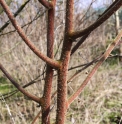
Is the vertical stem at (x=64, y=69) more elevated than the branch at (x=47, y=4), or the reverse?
the branch at (x=47, y=4)

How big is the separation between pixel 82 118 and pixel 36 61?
142 cm

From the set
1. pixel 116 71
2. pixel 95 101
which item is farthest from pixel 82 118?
pixel 116 71

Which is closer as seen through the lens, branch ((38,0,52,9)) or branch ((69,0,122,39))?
branch ((69,0,122,39))

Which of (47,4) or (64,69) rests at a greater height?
(47,4)

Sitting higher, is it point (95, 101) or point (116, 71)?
point (116, 71)

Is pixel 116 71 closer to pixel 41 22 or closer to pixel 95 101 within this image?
pixel 95 101

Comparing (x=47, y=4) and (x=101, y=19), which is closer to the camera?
(x=101, y=19)

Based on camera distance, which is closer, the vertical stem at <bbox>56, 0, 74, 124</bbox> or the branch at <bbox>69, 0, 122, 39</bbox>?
the branch at <bbox>69, 0, 122, 39</bbox>

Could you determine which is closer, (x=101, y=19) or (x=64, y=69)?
(x=101, y=19)

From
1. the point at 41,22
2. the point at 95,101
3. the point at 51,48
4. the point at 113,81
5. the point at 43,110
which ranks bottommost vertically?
the point at 43,110

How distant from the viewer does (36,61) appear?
5.45m

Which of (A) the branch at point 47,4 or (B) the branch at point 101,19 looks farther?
(A) the branch at point 47,4

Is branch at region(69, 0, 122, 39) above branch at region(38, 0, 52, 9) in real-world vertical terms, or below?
below

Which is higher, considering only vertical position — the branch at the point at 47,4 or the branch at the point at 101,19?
the branch at the point at 47,4
